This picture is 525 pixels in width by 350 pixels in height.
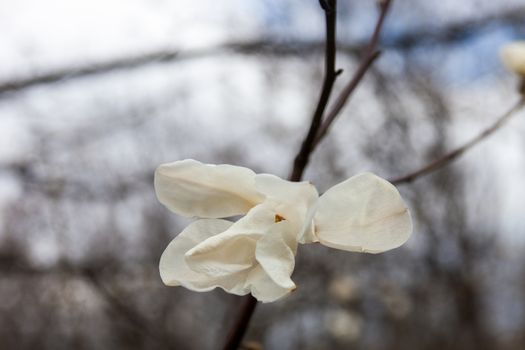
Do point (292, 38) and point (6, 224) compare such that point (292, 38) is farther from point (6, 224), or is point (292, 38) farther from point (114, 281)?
point (6, 224)

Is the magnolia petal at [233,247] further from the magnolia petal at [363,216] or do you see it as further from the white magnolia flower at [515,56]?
the white magnolia flower at [515,56]

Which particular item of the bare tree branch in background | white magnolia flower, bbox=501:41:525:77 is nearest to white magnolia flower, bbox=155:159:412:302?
white magnolia flower, bbox=501:41:525:77

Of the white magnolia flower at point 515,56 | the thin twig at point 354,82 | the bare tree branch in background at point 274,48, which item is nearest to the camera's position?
the thin twig at point 354,82

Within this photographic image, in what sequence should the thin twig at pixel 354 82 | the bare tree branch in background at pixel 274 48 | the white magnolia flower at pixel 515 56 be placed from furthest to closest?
the bare tree branch in background at pixel 274 48 → the white magnolia flower at pixel 515 56 → the thin twig at pixel 354 82

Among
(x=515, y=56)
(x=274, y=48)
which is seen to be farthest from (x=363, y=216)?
(x=274, y=48)

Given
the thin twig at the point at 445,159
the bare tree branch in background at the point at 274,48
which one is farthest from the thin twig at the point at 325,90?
the bare tree branch in background at the point at 274,48

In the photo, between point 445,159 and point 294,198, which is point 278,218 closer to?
point 294,198

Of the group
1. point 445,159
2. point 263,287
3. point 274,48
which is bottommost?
point 274,48
